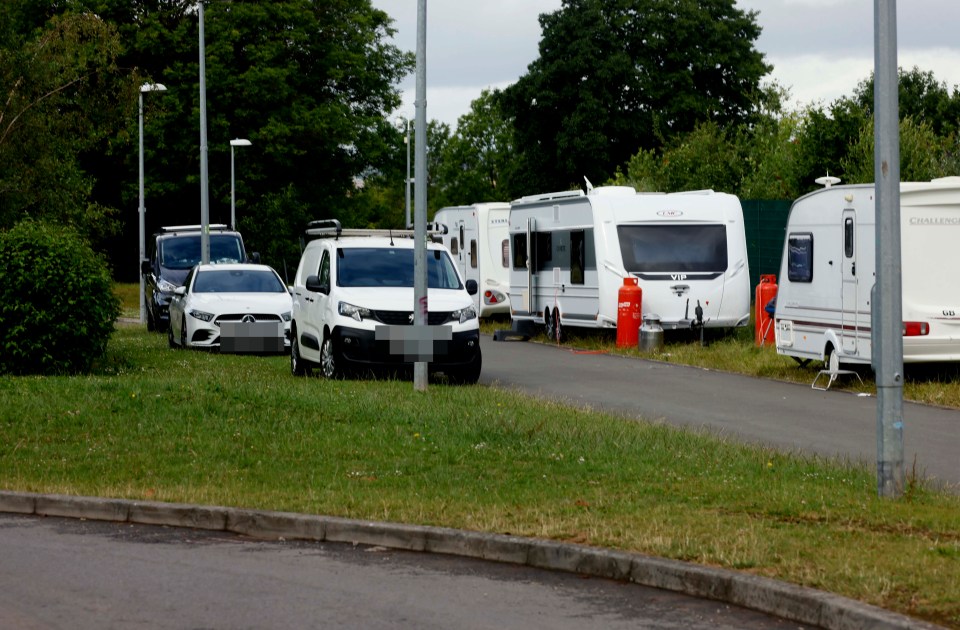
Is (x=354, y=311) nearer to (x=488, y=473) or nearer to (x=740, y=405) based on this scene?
(x=740, y=405)

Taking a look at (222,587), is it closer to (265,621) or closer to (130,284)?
(265,621)

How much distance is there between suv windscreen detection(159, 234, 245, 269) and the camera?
35.7 m

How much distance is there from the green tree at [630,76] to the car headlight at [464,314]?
150 ft

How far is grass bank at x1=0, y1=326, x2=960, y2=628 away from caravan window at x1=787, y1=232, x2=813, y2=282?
587 centimetres

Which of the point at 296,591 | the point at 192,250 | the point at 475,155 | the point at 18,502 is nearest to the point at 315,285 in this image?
the point at 18,502

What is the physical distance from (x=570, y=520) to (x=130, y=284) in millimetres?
52670

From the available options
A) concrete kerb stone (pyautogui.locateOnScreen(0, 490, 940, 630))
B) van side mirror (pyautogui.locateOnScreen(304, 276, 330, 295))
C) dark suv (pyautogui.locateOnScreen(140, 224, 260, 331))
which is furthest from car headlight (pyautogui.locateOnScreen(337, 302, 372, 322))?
dark suv (pyautogui.locateOnScreen(140, 224, 260, 331))

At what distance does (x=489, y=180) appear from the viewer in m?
95.9

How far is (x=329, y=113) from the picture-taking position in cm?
5488

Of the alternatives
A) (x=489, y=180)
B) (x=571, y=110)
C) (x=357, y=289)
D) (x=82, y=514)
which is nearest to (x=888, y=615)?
(x=82, y=514)

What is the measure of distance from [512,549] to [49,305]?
11.9 metres

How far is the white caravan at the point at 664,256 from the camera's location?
2745 centimetres

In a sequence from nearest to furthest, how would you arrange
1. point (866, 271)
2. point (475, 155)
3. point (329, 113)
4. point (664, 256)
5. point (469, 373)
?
point (866, 271), point (469, 373), point (664, 256), point (329, 113), point (475, 155)

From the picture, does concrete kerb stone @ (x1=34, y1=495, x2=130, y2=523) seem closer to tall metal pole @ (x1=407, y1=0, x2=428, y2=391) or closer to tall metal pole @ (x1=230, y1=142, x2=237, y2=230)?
tall metal pole @ (x1=407, y1=0, x2=428, y2=391)
